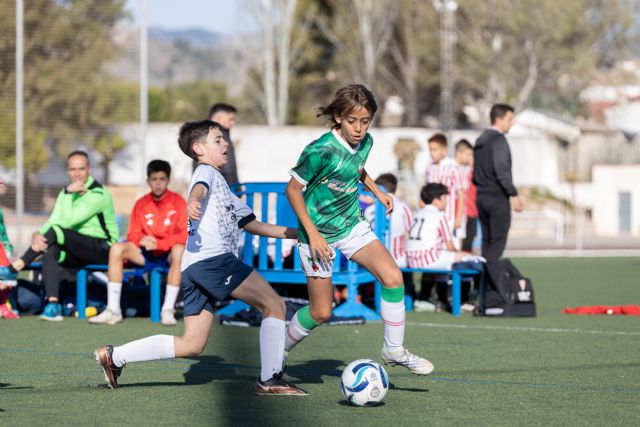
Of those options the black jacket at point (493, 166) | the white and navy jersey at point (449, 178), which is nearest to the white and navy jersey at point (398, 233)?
the black jacket at point (493, 166)

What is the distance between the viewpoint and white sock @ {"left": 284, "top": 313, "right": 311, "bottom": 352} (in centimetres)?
692

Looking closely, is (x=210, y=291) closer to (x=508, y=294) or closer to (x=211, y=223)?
(x=211, y=223)

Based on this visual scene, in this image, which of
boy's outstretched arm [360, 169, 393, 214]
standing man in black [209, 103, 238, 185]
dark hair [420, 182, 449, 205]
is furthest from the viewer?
dark hair [420, 182, 449, 205]

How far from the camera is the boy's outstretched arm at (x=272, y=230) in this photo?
6.74 meters

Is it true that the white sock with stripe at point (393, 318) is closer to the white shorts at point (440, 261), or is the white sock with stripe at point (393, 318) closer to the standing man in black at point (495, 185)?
the standing man in black at point (495, 185)

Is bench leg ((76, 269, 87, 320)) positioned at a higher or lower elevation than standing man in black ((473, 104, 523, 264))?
lower

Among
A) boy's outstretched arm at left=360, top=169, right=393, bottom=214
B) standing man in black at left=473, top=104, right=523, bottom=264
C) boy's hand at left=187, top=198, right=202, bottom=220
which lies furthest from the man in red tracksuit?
boy's hand at left=187, top=198, right=202, bottom=220

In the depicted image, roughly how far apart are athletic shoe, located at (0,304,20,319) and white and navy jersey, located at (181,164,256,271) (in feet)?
16.4

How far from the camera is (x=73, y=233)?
1086 centimetres

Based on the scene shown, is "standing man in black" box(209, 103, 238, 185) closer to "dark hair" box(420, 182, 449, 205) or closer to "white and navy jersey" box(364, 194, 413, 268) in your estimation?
"white and navy jersey" box(364, 194, 413, 268)

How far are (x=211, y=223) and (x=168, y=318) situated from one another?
402cm

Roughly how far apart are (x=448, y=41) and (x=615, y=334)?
27.7 meters

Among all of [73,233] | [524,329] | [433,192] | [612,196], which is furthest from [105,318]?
[612,196]

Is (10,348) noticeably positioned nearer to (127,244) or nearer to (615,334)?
(127,244)
